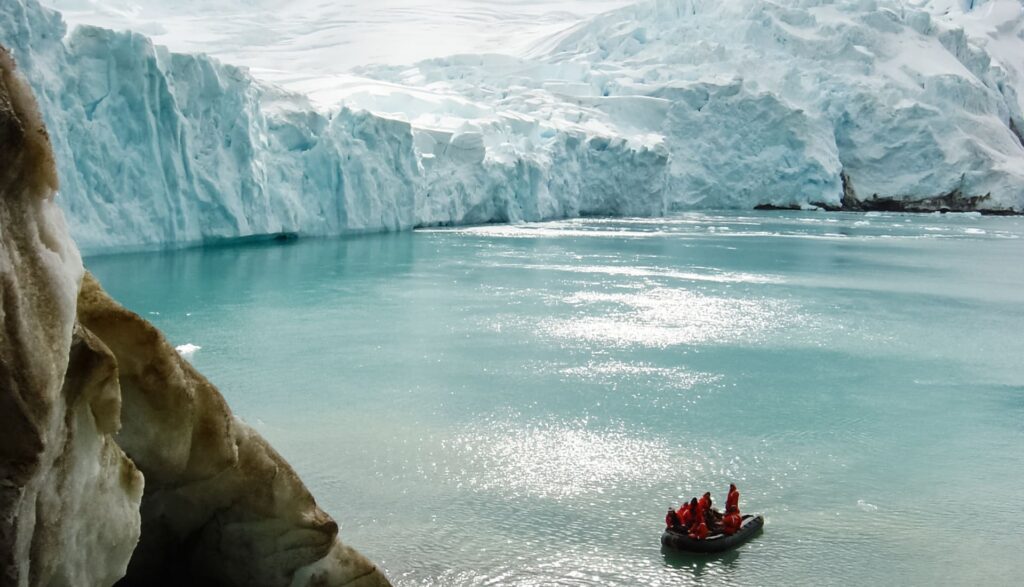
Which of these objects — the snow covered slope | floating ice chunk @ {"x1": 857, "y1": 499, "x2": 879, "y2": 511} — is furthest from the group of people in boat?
the snow covered slope

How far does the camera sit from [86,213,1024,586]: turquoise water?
6898 millimetres

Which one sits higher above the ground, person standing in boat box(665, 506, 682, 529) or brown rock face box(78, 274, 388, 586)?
brown rock face box(78, 274, 388, 586)

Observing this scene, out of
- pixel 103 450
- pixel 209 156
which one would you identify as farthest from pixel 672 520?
pixel 209 156

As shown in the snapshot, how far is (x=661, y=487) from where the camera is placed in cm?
802

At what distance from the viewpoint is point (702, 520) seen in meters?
6.72

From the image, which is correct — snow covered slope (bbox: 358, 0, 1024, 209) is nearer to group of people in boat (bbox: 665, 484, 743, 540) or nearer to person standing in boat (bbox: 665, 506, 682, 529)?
group of people in boat (bbox: 665, 484, 743, 540)

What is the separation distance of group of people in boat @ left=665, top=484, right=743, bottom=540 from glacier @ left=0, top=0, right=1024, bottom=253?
54.2 ft

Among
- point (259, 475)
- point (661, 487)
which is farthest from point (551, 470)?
point (259, 475)

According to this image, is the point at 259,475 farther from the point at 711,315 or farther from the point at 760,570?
the point at 711,315

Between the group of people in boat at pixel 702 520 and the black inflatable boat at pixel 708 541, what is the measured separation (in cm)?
3

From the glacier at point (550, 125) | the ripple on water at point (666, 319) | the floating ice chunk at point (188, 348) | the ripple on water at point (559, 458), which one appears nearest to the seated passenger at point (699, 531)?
the ripple on water at point (559, 458)

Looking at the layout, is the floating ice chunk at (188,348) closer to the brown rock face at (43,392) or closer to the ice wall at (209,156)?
the ice wall at (209,156)

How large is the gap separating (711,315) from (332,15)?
Answer: 75050 mm

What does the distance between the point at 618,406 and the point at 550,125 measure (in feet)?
97.8
